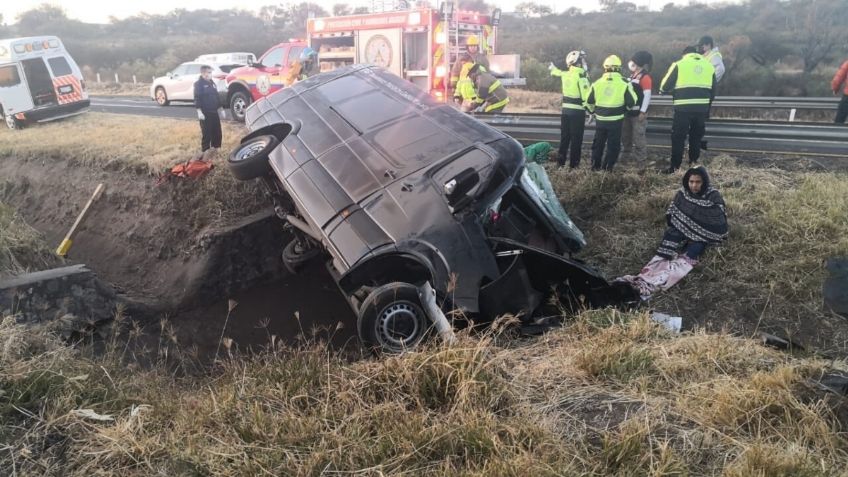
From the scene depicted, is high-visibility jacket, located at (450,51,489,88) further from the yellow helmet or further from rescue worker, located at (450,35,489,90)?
the yellow helmet

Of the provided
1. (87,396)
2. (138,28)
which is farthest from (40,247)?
(138,28)

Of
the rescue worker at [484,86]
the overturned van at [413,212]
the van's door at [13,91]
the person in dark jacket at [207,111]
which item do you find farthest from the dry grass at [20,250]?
the van's door at [13,91]

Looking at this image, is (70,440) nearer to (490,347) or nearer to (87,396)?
(87,396)

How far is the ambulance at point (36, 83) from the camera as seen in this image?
13.0 metres

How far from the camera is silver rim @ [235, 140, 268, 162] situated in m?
5.28

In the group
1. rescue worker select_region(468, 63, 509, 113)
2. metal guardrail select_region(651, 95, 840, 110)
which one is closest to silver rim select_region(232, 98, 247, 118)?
rescue worker select_region(468, 63, 509, 113)

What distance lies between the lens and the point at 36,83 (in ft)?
43.4

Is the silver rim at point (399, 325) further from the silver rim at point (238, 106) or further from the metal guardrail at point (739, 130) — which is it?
the silver rim at point (238, 106)

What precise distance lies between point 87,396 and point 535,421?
2.20m

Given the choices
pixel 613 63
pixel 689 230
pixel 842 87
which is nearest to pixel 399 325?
pixel 689 230

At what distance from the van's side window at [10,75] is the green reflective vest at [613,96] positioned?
43.2 feet

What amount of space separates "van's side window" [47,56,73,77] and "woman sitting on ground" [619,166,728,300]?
46.9 ft

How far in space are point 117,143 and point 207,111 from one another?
6.63 feet

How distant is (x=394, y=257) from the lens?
379 centimetres
